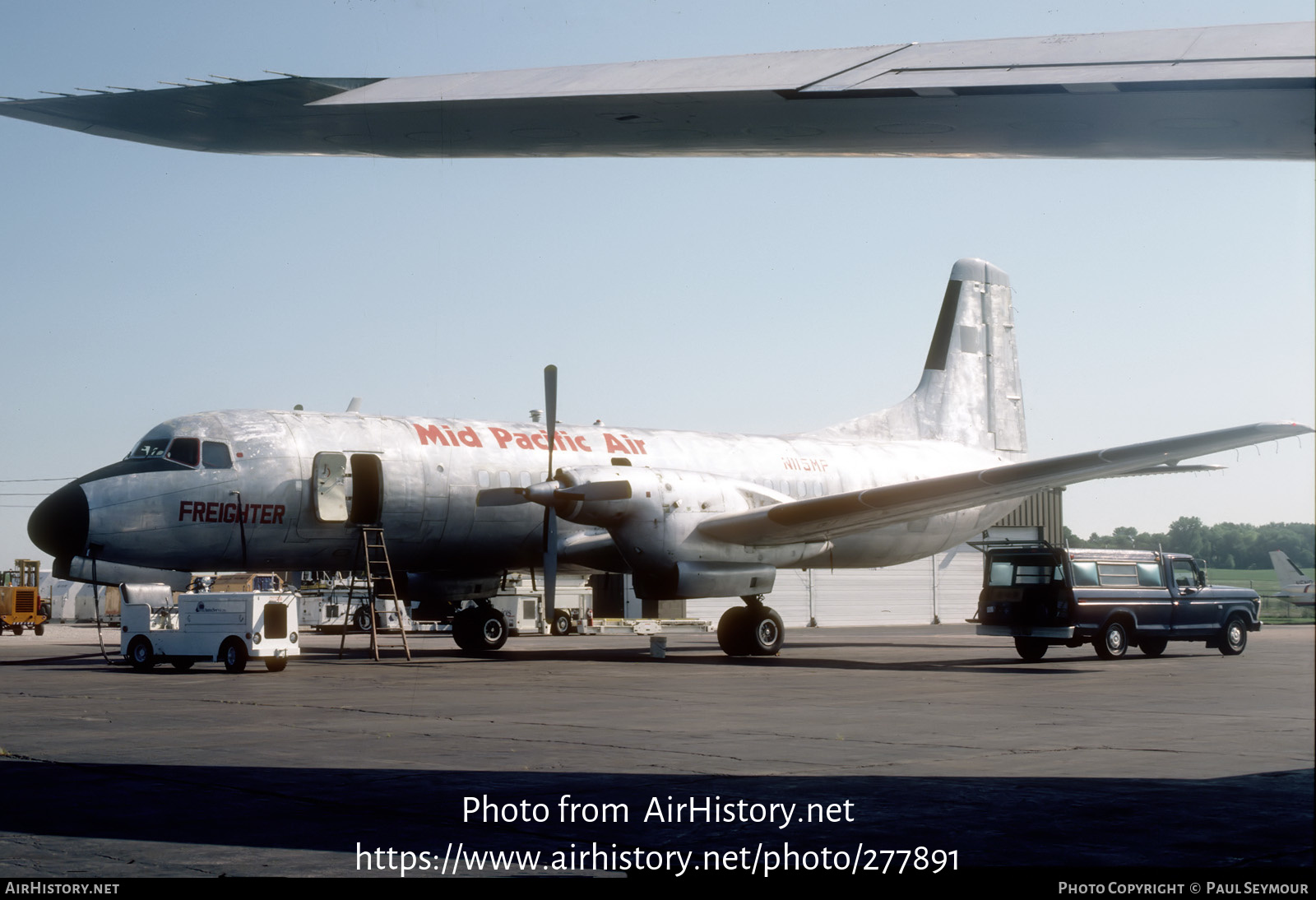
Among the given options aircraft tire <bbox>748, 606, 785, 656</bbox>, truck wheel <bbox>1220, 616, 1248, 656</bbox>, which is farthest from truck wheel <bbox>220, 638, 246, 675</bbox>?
truck wheel <bbox>1220, 616, 1248, 656</bbox>

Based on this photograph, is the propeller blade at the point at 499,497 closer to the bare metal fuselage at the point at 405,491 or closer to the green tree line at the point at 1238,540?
the bare metal fuselage at the point at 405,491

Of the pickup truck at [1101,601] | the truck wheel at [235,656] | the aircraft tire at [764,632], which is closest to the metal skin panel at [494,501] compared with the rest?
the aircraft tire at [764,632]

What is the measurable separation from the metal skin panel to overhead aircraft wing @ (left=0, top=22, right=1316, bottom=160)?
1421cm

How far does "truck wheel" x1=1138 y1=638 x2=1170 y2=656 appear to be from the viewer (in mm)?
21750

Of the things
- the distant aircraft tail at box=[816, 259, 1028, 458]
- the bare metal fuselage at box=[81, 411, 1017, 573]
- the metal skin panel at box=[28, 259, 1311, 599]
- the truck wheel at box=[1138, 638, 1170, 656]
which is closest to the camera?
the metal skin panel at box=[28, 259, 1311, 599]

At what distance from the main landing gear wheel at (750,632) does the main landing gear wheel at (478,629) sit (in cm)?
511

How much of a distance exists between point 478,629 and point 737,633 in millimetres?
5651

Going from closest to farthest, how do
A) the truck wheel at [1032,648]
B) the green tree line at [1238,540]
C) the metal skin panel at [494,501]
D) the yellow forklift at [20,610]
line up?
the green tree line at [1238,540] < the metal skin panel at [494,501] < the truck wheel at [1032,648] < the yellow forklift at [20,610]

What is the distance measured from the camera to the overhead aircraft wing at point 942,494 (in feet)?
63.3

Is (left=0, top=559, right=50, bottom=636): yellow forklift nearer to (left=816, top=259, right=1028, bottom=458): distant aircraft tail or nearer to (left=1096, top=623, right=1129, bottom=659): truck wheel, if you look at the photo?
(left=816, top=259, right=1028, bottom=458): distant aircraft tail

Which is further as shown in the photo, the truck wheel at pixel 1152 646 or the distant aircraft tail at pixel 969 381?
the distant aircraft tail at pixel 969 381

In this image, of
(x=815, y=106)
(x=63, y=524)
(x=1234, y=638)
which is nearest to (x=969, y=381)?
(x=1234, y=638)

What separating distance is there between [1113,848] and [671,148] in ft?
12.2

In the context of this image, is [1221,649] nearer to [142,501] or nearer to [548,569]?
[548,569]
